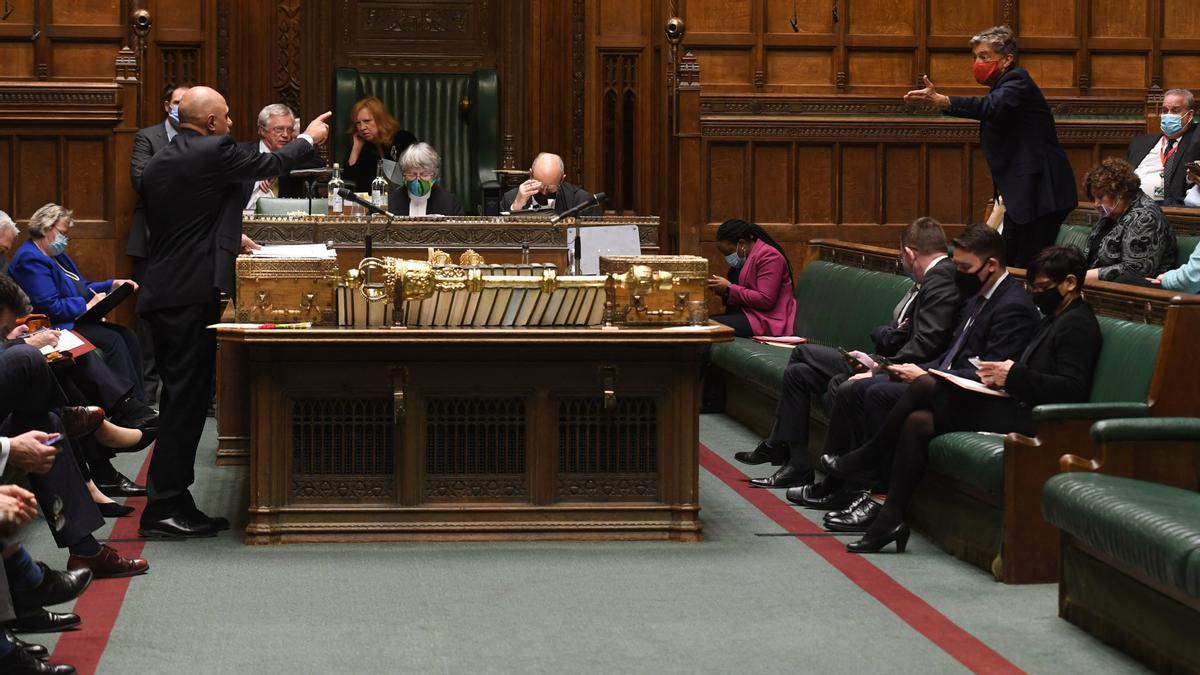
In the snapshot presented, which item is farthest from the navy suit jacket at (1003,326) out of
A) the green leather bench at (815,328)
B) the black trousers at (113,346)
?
the black trousers at (113,346)

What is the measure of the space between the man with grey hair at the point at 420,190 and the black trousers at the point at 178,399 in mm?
2227

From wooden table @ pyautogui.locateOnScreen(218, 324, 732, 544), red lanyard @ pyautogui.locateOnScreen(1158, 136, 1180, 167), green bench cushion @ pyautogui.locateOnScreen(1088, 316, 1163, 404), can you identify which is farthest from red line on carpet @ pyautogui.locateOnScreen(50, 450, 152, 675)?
red lanyard @ pyautogui.locateOnScreen(1158, 136, 1180, 167)

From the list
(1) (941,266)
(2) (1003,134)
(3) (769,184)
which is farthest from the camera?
(3) (769,184)

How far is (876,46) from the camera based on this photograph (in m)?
12.1

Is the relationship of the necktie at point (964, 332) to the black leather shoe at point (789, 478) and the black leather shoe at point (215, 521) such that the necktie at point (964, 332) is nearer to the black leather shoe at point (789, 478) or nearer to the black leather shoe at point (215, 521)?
the black leather shoe at point (789, 478)

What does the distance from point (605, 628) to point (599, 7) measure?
7.97 metres

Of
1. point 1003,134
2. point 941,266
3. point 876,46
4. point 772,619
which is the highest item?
point 876,46

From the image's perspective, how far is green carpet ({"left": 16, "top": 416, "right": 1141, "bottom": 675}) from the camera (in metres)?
4.80

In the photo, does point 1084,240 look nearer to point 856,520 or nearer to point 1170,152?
point 1170,152

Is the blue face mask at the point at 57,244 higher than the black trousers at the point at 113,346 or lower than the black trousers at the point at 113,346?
higher

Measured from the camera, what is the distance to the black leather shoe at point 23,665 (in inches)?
174

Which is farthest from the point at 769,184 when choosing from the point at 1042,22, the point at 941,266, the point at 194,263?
the point at 194,263

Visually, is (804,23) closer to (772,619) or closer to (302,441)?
(302,441)

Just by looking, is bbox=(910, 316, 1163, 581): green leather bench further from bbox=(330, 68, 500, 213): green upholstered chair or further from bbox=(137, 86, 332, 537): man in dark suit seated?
bbox=(330, 68, 500, 213): green upholstered chair
